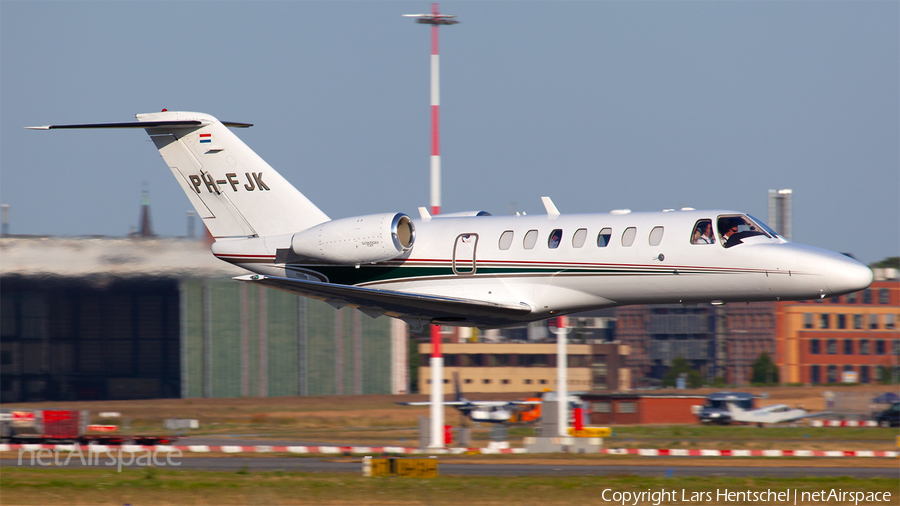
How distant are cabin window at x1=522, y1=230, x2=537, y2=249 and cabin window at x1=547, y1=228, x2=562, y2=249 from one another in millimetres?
312

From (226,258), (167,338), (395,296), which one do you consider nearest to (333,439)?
(167,338)

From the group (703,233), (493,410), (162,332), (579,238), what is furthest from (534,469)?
(162,332)

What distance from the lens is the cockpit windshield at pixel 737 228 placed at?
57.9 feet

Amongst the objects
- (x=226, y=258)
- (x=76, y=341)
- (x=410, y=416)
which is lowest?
(x=410, y=416)

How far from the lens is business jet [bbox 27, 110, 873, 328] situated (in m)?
17.6

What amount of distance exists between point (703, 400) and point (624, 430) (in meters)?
10.7

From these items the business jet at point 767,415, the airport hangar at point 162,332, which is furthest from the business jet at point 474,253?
the business jet at point 767,415

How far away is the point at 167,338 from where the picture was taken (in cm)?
5372

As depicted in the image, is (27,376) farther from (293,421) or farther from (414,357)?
(414,357)

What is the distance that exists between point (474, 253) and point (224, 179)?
6.34 m

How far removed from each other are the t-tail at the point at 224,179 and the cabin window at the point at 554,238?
558 cm

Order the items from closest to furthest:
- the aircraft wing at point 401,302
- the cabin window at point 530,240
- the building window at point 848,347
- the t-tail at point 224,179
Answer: the aircraft wing at point 401,302
the cabin window at point 530,240
the t-tail at point 224,179
the building window at point 848,347

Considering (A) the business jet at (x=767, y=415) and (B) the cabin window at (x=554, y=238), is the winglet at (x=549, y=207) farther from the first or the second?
(A) the business jet at (x=767, y=415)

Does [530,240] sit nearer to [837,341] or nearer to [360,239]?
[360,239]
